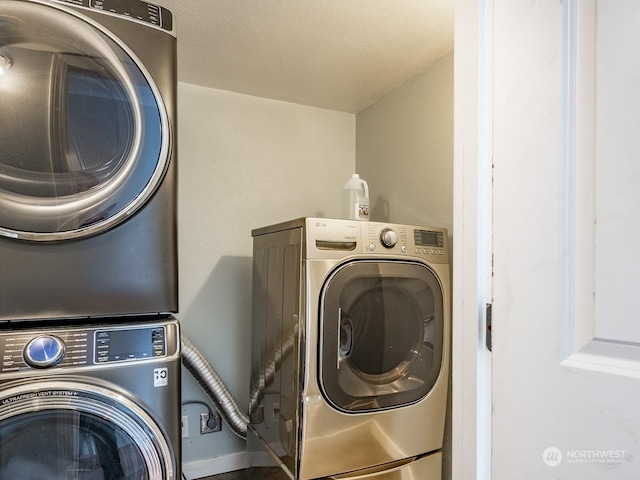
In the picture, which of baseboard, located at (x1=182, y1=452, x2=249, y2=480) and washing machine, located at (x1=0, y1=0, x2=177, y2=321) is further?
baseboard, located at (x1=182, y1=452, x2=249, y2=480)

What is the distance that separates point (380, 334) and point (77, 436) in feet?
3.48

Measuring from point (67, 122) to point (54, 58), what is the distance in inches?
6.9

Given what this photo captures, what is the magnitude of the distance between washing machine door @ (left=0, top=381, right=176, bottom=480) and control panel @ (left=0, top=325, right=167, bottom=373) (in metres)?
0.05

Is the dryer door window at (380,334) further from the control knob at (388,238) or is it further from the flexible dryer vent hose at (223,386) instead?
the flexible dryer vent hose at (223,386)

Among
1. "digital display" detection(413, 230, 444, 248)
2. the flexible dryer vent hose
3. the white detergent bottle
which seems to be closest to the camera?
"digital display" detection(413, 230, 444, 248)

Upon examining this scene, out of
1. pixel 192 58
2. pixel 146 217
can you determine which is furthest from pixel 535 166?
pixel 192 58

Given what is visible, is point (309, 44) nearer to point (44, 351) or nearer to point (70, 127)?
point (70, 127)

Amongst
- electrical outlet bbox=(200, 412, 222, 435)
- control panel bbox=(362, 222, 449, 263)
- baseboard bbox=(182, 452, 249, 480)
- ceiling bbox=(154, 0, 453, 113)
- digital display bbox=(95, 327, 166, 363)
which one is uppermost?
ceiling bbox=(154, 0, 453, 113)

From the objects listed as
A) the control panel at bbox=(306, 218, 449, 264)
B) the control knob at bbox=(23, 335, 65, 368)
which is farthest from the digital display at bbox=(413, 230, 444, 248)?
the control knob at bbox=(23, 335, 65, 368)

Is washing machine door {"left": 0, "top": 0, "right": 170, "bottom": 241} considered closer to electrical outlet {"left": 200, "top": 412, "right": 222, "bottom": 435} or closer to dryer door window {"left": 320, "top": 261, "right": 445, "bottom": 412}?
dryer door window {"left": 320, "top": 261, "right": 445, "bottom": 412}

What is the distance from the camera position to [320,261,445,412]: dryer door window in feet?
4.81

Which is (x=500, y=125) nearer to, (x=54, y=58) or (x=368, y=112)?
(x=54, y=58)

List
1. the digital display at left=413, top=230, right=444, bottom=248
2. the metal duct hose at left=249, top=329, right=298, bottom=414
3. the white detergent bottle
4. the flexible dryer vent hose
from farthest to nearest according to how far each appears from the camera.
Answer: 1. the white detergent bottle
2. the flexible dryer vent hose
3. the digital display at left=413, top=230, right=444, bottom=248
4. the metal duct hose at left=249, top=329, right=298, bottom=414

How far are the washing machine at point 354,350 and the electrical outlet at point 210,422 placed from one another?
0.40 m
